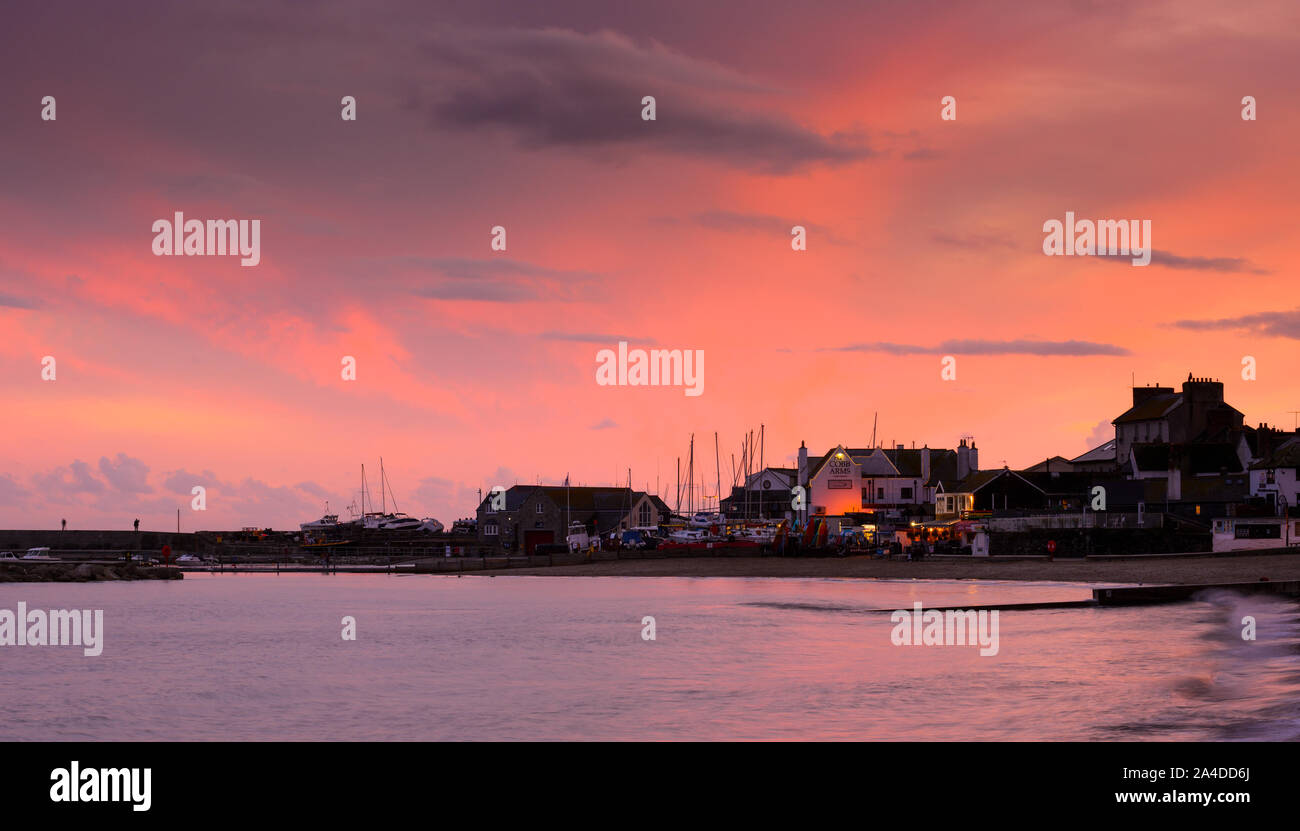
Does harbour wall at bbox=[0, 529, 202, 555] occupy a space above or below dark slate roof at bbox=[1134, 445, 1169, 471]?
below

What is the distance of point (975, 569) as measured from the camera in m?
80.4

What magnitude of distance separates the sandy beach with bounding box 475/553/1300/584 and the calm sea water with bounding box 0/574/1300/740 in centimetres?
747

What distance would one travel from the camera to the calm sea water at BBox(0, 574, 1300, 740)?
26688 mm

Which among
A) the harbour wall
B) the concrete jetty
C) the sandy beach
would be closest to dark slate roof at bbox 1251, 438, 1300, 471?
the sandy beach

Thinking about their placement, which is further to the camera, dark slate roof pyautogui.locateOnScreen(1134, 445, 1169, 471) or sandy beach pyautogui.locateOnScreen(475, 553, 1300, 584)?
dark slate roof pyautogui.locateOnScreen(1134, 445, 1169, 471)

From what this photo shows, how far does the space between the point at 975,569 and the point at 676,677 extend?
4927cm

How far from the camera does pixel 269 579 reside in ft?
368

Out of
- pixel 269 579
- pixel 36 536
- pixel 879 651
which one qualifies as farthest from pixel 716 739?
pixel 36 536

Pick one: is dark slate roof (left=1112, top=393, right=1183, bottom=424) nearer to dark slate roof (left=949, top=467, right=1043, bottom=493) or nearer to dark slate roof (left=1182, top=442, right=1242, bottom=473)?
dark slate roof (left=1182, top=442, right=1242, bottom=473)

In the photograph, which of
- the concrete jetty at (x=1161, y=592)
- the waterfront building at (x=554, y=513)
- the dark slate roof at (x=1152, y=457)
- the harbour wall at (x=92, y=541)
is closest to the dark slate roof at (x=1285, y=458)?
the dark slate roof at (x=1152, y=457)

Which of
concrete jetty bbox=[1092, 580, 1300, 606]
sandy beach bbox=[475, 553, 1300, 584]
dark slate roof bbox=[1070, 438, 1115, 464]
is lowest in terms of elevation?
sandy beach bbox=[475, 553, 1300, 584]

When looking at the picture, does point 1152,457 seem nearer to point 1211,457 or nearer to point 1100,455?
point 1211,457

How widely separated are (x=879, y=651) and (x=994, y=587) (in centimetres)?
3082
